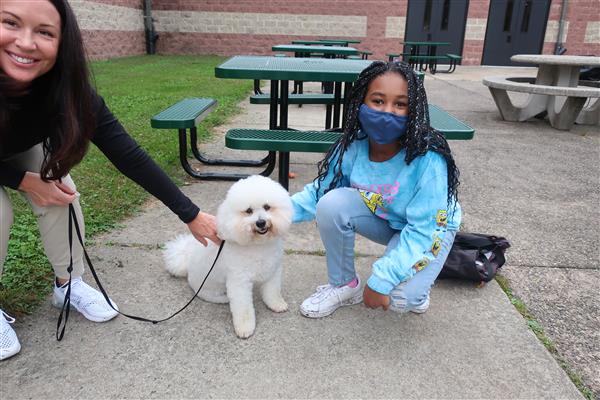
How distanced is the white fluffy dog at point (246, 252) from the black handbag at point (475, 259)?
2.96ft

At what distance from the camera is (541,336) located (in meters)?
2.15

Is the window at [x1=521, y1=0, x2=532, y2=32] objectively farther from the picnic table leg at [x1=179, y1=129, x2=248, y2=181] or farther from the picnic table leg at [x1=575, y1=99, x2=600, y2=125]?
the picnic table leg at [x1=179, y1=129, x2=248, y2=181]

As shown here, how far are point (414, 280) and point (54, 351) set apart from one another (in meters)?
1.51

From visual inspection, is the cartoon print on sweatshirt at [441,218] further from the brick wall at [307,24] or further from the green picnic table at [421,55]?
the brick wall at [307,24]

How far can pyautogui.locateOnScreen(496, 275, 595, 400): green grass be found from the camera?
185cm

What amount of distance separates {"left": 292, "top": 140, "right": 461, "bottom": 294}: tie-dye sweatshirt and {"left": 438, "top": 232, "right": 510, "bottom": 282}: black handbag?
1.08 feet

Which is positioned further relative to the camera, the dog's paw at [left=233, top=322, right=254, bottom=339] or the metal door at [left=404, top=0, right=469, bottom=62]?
the metal door at [left=404, top=0, right=469, bottom=62]

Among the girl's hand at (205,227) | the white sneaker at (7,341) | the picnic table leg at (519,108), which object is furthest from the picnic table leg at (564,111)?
the white sneaker at (7,341)

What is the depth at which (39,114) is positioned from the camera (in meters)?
1.81

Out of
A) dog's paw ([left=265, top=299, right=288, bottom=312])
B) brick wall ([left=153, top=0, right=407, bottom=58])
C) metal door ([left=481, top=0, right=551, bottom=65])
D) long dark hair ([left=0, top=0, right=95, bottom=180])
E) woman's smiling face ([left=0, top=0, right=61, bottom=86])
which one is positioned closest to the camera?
woman's smiling face ([left=0, top=0, right=61, bottom=86])

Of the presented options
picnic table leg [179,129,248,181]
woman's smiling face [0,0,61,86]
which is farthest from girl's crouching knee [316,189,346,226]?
picnic table leg [179,129,248,181]

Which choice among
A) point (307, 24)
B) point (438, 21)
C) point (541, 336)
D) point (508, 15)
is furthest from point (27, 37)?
point (508, 15)

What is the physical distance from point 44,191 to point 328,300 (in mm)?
1315

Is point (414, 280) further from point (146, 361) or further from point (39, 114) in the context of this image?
point (39, 114)
